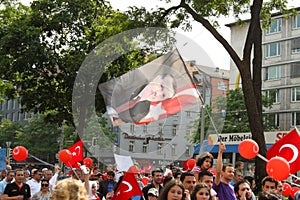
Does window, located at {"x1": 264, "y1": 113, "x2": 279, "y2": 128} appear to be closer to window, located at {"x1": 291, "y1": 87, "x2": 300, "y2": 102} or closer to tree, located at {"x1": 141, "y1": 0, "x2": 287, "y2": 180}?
window, located at {"x1": 291, "y1": 87, "x2": 300, "y2": 102}

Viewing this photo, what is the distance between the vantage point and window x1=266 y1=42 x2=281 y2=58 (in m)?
55.7

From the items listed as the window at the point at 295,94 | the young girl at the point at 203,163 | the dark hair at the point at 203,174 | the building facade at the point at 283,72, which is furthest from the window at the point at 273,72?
the dark hair at the point at 203,174

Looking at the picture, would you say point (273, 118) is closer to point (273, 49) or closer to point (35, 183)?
point (273, 49)

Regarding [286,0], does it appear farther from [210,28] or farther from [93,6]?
[93,6]

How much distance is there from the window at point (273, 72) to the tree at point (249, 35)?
38215 mm

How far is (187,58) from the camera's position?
390 inches

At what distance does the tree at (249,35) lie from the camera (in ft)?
51.9

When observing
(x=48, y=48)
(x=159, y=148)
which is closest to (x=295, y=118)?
(x=48, y=48)

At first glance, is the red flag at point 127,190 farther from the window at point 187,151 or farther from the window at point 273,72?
the window at point 273,72

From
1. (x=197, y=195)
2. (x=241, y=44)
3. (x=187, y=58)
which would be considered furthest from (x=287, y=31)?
(x=197, y=195)

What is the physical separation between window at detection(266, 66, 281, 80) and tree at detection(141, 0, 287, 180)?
125 feet

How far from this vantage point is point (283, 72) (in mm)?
54812

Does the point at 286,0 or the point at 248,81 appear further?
the point at 286,0

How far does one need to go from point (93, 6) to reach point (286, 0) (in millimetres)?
10112
